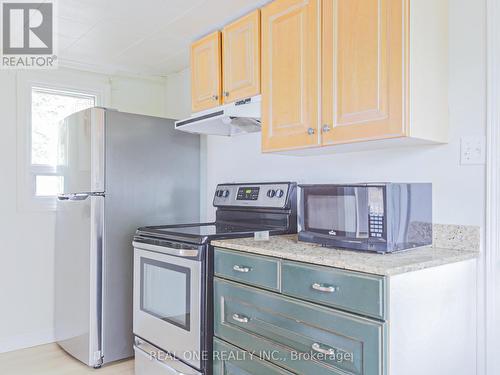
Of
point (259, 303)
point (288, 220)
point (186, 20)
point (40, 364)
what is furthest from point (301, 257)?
point (40, 364)

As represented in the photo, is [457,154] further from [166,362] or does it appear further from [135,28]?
[135,28]

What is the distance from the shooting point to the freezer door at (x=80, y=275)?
99.7 inches

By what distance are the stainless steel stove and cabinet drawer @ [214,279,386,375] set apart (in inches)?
4.9

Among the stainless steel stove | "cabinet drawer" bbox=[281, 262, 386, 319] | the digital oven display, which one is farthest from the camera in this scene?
the digital oven display

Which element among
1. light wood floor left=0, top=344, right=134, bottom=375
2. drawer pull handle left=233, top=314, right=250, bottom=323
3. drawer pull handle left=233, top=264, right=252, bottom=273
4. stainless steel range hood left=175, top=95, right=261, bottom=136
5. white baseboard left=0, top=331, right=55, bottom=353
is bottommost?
light wood floor left=0, top=344, right=134, bottom=375

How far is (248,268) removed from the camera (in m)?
1.67

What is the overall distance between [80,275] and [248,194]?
1258 mm

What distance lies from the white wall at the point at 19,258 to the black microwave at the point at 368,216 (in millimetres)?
2248

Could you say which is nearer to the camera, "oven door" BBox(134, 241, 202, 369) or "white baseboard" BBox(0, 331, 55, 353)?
"oven door" BBox(134, 241, 202, 369)

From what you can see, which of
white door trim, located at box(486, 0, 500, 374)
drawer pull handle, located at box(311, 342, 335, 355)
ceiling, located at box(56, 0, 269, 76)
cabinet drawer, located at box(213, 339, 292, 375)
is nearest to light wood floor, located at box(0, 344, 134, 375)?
cabinet drawer, located at box(213, 339, 292, 375)

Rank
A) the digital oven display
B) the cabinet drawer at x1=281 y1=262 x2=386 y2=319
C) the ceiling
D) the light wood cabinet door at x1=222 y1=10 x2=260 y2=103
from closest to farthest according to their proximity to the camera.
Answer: the cabinet drawer at x1=281 y1=262 x2=386 y2=319 < the light wood cabinet door at x1=222 y1=10 x2=260 y2=103 < the ceiling < the digital oven display

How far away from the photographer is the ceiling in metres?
2.26

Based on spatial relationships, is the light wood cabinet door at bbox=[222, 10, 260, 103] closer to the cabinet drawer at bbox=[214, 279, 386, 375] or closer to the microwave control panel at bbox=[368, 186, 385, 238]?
the microwave control panel at bbox=[368, 186, 385, 238]

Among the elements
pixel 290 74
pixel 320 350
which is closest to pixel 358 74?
pixel 290 74
